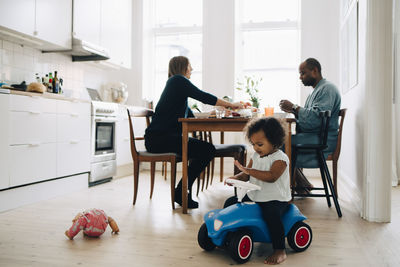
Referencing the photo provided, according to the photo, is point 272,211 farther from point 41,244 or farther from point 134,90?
point 134,90

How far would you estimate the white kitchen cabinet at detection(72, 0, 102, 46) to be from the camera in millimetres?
3939

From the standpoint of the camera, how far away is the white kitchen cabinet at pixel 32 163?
2795 mm

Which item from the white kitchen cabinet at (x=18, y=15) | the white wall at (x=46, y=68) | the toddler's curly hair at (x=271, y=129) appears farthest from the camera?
the white wall at (x=46, y=68)

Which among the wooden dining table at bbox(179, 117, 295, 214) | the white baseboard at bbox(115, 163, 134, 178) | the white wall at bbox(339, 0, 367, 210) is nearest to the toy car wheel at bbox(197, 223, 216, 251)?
the wooden dining table at bbox(179, 117, 295, 214)

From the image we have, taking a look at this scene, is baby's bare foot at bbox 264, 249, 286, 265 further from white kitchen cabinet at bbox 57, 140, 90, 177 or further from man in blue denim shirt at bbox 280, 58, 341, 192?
white kitchen cabinet at bbox 57, 140, 90, 177

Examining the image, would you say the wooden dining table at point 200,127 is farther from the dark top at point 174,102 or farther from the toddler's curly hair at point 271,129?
the toddler's curly hair at point 271,129

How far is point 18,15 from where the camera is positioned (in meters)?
3.11

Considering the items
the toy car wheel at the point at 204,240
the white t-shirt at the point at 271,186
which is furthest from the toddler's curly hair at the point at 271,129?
the toy car wheel at the point at 204,240

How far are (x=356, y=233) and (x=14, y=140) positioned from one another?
2.57 meters

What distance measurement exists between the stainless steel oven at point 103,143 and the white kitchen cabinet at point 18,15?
1.00 meters

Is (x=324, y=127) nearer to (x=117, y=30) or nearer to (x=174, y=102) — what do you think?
(x=174, y=102)

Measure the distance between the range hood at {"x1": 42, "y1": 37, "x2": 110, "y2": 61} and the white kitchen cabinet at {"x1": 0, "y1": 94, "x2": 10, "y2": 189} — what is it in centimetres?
139

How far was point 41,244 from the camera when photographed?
6.28 feet

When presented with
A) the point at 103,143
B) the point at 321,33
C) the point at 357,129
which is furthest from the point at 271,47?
the point at 103,143
